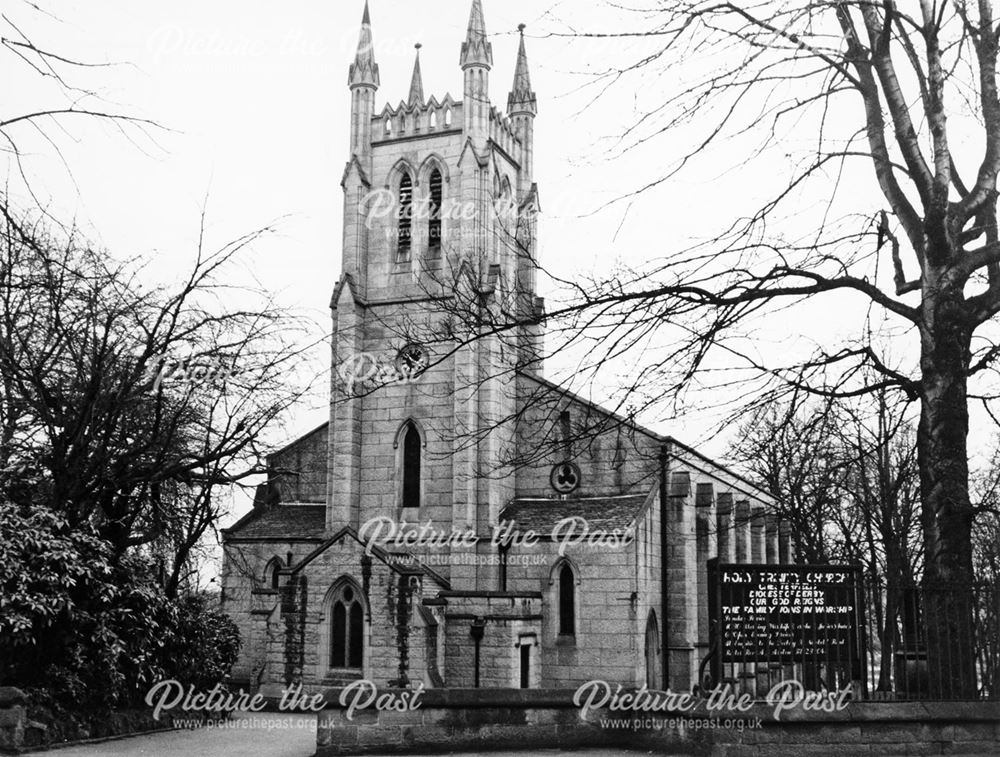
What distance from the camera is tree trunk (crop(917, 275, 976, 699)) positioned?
10250mm

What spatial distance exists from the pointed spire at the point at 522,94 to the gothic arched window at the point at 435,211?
221 inches

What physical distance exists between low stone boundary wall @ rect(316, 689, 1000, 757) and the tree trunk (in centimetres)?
56

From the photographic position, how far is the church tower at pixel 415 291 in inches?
1219

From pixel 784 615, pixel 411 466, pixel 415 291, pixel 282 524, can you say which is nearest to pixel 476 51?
pixel 415 291

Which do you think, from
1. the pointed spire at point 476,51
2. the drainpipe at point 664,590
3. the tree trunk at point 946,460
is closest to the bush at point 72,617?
the tree trunk at point 946,460

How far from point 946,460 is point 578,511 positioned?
20905mm

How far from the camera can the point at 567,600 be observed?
1178 inches

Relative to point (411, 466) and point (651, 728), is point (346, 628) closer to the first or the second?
point (411, 466)

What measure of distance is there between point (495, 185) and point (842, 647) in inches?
919

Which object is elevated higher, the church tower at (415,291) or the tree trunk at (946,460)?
the church tower at (415,291)

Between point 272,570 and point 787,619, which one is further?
point 272,570

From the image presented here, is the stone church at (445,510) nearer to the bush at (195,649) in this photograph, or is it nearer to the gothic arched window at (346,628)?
the gothic arched window at (346,628)

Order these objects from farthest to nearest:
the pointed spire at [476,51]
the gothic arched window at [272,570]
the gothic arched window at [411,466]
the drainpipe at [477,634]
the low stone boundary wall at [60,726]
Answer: the gothic arched window at [272,570] < the pointed spire at [476,51] < the gothic arched window at [411,466] < the drainpipe at [477,634] < the low stone boundary wall at [60,726]

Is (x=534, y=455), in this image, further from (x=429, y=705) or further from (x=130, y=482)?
(x=130, y=482)
